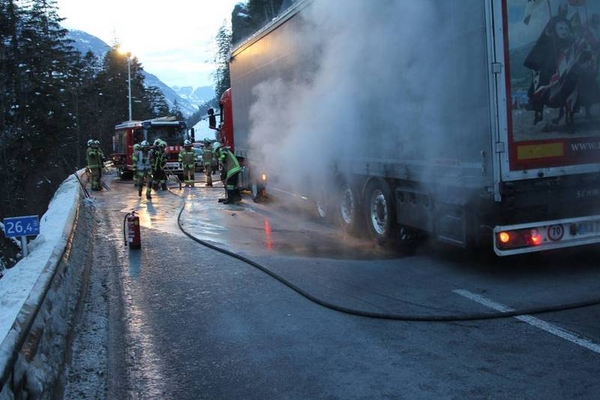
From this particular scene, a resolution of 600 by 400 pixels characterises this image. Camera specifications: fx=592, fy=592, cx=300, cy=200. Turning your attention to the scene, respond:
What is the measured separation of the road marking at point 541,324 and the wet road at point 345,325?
20mm

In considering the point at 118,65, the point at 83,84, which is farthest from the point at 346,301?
the point at 118,65

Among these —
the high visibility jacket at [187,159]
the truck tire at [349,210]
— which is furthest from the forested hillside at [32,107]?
the truck tire at [349,210]

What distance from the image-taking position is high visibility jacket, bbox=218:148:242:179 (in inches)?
574

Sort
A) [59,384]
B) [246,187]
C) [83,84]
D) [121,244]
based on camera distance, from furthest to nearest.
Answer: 1. [83,84]
2. [246,187]
3. [121,244]
4. [59,384]

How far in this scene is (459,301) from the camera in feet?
18.5

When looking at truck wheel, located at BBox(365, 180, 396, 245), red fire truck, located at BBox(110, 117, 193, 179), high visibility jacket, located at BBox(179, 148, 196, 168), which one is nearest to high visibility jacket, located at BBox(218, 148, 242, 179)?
high visibility jacket, located at BBox(179, 148, 196, 168)

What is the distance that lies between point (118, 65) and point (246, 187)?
67.4 metres

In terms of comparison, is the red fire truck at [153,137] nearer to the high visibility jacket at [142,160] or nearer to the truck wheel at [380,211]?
the high visibility jacket at [142,160]

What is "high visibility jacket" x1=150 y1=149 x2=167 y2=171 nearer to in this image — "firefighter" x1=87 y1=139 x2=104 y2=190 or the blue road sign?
"firefighter" x1=87 y1=139 x2=104 y2=190

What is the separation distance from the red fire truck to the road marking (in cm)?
2033

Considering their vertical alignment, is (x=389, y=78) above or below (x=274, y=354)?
above

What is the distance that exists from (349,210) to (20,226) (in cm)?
538

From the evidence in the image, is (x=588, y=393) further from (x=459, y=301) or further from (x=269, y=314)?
(x=269, y=314)

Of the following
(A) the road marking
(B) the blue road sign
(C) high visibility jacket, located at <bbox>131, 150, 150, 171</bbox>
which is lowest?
(A) the road marking
